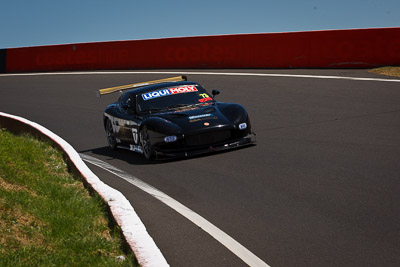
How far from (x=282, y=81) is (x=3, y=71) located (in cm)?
1782

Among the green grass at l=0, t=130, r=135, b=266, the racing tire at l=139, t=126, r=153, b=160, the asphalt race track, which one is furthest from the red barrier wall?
the green grass at l=0, t=130, r=135, b=266

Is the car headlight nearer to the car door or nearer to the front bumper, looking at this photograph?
the front bumper

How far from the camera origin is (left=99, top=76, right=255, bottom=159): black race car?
33.4 ft

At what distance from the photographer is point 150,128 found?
10383 mm

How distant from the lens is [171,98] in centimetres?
1147

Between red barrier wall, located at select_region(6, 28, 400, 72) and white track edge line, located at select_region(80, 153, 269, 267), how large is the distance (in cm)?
1441

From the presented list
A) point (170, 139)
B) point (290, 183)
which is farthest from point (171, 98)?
point (290, 183)

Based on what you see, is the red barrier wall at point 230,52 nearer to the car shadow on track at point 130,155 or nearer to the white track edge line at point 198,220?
the car shadow on track at point 130,155

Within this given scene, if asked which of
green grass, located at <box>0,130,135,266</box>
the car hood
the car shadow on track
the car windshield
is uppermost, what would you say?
the car windshield

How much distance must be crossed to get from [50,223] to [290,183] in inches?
116

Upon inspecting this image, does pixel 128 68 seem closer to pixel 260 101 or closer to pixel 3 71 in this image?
pixel 3 71

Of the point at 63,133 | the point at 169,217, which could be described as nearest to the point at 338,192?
the point at 169,217

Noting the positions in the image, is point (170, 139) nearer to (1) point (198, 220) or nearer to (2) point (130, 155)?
(2) point (130, 155)

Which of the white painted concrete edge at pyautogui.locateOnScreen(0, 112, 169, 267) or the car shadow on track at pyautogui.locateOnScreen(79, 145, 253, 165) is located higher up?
the white painted concrete edge at pyautogui.locateOnScreen(0, 112, 169, 267)
